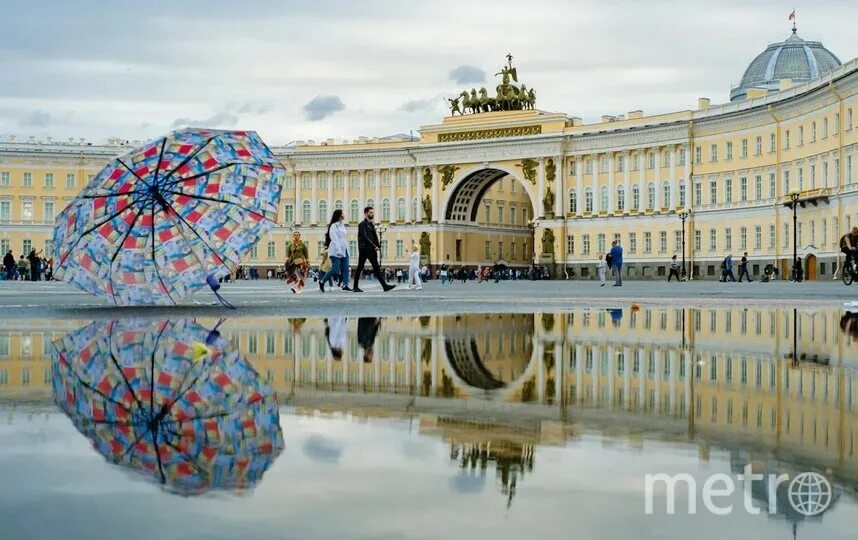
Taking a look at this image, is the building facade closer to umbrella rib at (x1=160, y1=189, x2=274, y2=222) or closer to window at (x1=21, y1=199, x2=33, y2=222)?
window at (x1=21, y1=199, x2=33, y2=222)

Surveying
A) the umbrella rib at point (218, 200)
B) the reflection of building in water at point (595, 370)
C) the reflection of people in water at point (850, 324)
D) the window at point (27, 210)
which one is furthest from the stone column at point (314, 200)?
the reflection of building in water at point (595, 370)

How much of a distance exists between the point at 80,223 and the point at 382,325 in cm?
489

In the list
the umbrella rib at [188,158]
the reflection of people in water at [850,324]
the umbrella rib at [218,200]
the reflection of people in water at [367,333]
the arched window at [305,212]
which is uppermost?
the arched window at [305,212]

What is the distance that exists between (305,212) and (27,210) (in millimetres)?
24117

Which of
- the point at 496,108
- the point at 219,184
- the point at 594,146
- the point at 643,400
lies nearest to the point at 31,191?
the point at 496,108

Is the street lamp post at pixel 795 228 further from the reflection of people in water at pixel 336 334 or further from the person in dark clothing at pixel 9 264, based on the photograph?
the reflection of people in water at pixel 336 334

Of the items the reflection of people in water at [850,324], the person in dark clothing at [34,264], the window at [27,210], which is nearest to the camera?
the reflection of people in water at [850,324]

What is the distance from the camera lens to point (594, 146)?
83375 mm

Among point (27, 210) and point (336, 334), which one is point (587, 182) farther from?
point (336, 334)

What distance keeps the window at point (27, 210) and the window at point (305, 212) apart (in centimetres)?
2352

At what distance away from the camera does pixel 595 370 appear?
978 centimetres

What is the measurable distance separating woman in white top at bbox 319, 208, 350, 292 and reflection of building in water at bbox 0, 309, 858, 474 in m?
12.0

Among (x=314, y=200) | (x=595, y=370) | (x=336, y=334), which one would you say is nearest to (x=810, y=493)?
(x=595, y=370)

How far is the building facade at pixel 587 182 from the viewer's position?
65875 millimetres
